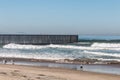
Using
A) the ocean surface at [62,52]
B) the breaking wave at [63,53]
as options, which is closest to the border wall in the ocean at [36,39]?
the ocean surface at [62,52]

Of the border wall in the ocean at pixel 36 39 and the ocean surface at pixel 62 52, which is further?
the border wall in the ocean at pixel 36 39

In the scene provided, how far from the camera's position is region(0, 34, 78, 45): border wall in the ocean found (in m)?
60.0

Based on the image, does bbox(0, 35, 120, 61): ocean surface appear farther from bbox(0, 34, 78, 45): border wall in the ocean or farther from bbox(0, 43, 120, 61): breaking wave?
bbox(0, 34, 78, 45): border wall in the ocean

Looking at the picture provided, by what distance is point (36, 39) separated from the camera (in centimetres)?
6266

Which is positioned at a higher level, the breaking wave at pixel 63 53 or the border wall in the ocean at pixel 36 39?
the border wall in the ocean at pixel 36 39

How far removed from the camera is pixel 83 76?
57.0ft

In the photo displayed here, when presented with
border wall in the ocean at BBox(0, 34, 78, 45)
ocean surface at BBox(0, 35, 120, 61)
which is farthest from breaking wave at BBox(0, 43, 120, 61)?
border wall in the ocean at BBox(0, 34, 78, 45)

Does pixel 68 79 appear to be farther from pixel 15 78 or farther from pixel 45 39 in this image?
pixel 45 39

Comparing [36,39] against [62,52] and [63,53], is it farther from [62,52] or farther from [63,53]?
[63,53]

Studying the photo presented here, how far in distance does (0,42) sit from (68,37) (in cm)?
1402

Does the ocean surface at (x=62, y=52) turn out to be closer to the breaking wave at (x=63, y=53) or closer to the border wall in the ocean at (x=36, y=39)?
the breaking wave at (x=63, y=53)

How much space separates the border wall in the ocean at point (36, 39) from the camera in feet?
197

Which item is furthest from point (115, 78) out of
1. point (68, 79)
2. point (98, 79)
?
point (68, 79)

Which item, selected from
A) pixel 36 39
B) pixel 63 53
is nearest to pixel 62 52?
pixel 63 53
